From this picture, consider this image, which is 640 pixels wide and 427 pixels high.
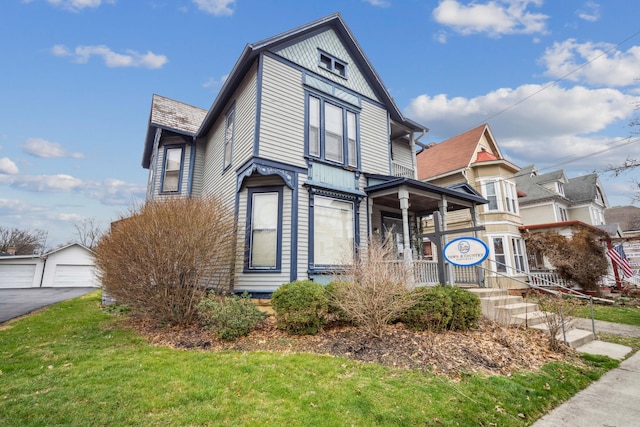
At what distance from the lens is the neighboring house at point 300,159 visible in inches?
326

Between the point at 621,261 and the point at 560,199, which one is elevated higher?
the point at 560,199

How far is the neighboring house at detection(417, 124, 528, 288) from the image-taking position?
16922 mm

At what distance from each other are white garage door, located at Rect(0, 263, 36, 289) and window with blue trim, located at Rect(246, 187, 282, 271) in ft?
96.9

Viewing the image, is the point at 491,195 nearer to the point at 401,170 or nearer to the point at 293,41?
the point at 401,170

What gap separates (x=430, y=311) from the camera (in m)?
5.70

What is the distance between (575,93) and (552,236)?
7.49 metres

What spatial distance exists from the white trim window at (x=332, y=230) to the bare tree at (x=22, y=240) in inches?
2178

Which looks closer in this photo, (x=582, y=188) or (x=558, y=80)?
(x=558, y=80)

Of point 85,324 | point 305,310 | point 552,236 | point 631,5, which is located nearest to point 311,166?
point 305,310

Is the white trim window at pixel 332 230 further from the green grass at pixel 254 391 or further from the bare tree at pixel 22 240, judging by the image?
the bare tree at pixel 22 240

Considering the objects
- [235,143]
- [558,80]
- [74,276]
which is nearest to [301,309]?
[235,143]

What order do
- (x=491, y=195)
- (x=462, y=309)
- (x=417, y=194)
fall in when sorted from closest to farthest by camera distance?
(x=462, y=309) → (x=417, y=194) → (x=491, y=195)

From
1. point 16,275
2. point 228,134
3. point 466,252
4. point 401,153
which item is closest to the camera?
point 466,252

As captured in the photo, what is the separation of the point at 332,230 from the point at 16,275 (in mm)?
31860
